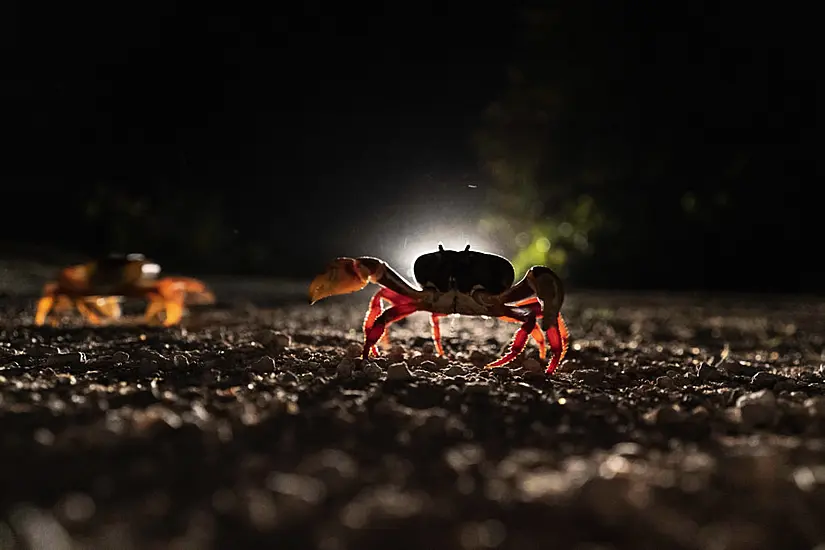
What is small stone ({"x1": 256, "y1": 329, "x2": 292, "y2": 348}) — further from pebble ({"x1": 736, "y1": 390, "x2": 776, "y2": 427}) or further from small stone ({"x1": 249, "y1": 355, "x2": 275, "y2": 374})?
pebble ({"x1": 736, "y1": 390, "x2": 776, "y2": 427})

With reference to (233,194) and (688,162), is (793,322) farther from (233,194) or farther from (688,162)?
(233,194)

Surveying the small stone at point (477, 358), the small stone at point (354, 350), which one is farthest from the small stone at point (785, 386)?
the small stone at point (354, 350)

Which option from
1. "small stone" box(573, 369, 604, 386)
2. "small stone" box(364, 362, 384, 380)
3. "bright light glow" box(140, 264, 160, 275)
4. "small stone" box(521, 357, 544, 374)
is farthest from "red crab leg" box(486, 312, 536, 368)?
"bright light glow" box(140, 264, 160, 275)

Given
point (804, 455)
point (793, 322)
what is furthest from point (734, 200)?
point (804, 455)

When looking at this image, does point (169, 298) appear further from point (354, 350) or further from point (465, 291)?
point (465, 291)

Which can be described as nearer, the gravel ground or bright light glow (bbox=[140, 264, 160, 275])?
the gravel ground

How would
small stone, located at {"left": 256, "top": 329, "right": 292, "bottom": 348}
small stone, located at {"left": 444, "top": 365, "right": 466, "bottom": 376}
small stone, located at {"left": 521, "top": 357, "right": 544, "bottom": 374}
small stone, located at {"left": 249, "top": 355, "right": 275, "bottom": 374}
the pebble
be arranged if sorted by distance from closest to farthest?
the pebble < small stone, located at {"left": 249, "top": 355, "right": 275, "bottom": 374} < small stone, located at {"left": 444, "top": 365, "right": 466, "bottom": 376} < small stone, located at {"left": 521, "top": 357, "right": 544, "bottom": 374} < small stone, located at {"left": 256, "top": 329, "right": 292, "bottom": 348}

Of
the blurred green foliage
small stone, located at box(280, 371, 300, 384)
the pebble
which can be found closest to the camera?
the pebble

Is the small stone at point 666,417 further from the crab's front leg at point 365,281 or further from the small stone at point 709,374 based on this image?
the crab's front leg at point 365,281

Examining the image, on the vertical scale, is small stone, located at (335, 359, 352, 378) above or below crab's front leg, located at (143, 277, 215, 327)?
below
